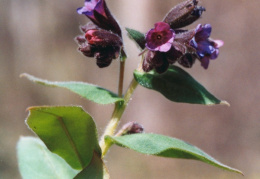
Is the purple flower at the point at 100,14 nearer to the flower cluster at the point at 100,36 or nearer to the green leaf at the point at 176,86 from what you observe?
the flower cluster at the point at 100,36

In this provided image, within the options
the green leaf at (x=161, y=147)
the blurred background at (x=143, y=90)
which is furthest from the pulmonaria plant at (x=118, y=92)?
the blurred background at (x=143, y=90)

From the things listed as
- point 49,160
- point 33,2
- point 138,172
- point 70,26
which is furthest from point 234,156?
point 49,160

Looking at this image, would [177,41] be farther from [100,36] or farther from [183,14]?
[100,36]

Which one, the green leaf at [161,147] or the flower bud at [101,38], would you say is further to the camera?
the flower bud at [101,38]

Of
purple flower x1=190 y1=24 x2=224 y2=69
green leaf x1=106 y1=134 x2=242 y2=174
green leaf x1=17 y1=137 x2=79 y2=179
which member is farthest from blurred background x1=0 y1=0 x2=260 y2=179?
green leaf x1=106 y1=134 x2=242 y2=174

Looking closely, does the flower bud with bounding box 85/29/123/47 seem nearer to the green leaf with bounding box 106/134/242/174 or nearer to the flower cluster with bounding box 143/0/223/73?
the flower cluster with bounding box 143/0/223/73

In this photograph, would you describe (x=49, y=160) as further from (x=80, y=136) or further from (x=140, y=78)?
(x=140, y=78)
